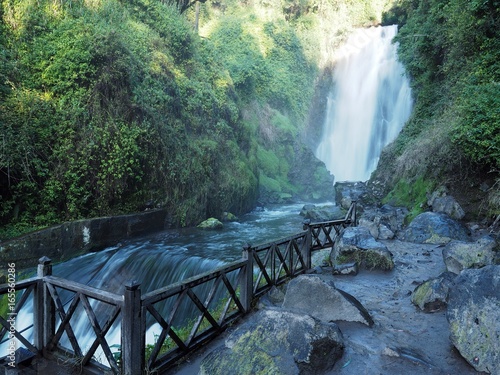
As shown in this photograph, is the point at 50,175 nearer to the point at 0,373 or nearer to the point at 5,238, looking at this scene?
the point at 5,238

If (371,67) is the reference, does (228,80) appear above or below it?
below

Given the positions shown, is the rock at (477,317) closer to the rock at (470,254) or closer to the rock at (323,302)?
the rock at (323,302)

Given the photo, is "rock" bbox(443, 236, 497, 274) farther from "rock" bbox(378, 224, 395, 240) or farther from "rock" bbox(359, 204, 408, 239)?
"rock" bbox(359, 204, 408, 239)

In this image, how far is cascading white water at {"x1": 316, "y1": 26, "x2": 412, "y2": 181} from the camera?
31.2 metres

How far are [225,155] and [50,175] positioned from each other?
9.28 m

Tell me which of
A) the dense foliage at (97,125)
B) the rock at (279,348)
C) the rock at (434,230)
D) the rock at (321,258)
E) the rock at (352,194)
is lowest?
the rock at (321,258)

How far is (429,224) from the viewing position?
10.9 m

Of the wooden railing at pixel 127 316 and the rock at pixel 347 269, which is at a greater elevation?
the wooden railing at pixel 127 316

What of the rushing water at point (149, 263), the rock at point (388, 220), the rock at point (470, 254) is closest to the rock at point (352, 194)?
the rock at point (388, 220)

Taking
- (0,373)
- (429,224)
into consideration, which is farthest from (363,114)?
(0,373)

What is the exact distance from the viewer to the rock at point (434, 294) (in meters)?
5.82

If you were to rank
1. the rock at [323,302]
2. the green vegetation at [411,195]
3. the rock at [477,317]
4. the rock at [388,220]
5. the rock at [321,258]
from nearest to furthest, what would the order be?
the rock at [477,317] < the rock at [323,302] < the rock at [321,258] < the rock at [388,220] < the green vegetation at [411,195]

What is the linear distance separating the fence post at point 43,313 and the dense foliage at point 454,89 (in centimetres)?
1077

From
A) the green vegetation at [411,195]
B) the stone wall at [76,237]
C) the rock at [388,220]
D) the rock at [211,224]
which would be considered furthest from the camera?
the rock at [211,224]
